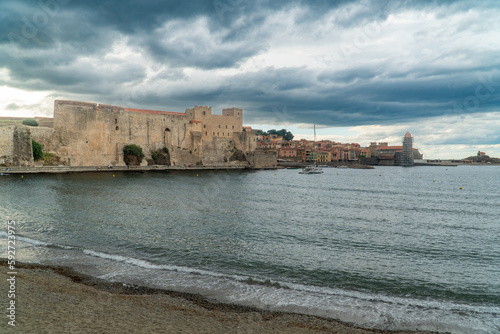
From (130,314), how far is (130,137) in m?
38.9

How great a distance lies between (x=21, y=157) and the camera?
30422 mm

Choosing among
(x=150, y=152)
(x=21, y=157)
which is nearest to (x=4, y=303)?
(x=21, y=157)

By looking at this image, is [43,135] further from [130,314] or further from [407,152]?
[407,152]

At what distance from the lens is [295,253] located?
28.5 feet

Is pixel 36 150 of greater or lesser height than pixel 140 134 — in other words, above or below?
below

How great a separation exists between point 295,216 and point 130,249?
24.4 ft

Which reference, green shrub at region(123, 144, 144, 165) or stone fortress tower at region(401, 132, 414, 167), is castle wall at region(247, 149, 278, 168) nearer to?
green shrub at region(123, 144, 144, 165)

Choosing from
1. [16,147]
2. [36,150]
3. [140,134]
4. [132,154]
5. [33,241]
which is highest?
[140,134]

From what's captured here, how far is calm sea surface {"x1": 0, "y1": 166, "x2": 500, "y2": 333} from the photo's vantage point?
18.9 feet

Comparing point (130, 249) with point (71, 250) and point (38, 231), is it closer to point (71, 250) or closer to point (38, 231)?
point (71, 250)

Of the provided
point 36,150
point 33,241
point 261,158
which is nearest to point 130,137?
point 36,150

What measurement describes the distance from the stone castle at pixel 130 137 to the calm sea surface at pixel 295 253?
1895cm

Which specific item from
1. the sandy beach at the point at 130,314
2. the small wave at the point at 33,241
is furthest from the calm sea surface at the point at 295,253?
the sandy beach at the point at 130,314

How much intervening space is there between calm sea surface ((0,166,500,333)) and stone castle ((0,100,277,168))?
1895 centimetres
